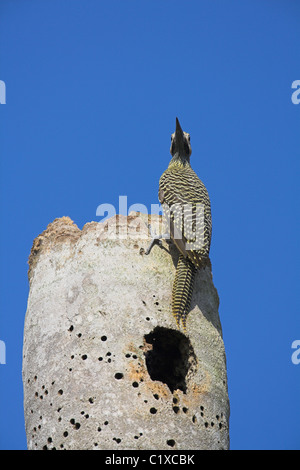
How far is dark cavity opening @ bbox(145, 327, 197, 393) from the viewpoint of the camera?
11.5m

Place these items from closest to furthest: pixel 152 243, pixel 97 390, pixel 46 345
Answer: pixel 97 390, pixel 46 345, pixel 152 243

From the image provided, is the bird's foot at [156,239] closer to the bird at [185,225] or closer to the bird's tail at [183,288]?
the bird at [185,225]

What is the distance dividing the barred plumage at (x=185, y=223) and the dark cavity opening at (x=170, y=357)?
234 mm

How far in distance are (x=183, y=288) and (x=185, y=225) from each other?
858mm

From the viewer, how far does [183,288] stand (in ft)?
38.8

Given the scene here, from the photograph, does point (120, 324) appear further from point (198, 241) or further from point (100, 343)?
point (198, 241)

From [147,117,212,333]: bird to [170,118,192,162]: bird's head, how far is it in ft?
3.97

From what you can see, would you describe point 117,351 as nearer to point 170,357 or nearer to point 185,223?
point 170,357

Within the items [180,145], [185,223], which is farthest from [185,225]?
[180,145]

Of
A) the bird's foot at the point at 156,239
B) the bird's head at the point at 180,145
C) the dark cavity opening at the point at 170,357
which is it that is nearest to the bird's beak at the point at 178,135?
the bird's head at the point at 180,145

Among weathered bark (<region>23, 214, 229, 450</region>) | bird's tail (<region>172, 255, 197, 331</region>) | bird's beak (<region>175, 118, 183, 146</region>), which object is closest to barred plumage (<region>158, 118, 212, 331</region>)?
bird's tail (<region>172, 255, 197, 331</region>)
